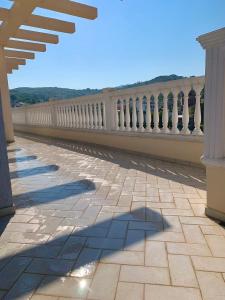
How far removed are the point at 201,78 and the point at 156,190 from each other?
1.97 metres

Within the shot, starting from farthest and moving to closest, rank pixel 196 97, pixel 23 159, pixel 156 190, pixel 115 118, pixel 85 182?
pixel 115 118 < pixel 23 159 < pixel 196 97 < pixel 85 182 < pixel 156 190

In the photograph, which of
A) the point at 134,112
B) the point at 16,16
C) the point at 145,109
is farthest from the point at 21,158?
the point at 16,16

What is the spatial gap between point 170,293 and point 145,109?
164 inches

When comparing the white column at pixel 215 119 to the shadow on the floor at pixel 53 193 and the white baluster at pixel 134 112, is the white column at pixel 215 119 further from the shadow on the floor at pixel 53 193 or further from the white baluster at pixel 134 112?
the white baluster at pixel 134 112

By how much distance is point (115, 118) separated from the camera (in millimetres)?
6270

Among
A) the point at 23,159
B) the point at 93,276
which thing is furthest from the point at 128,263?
the point at 23,159

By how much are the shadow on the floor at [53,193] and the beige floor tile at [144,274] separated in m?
1.61

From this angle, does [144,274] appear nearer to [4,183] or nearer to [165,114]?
[4,183]

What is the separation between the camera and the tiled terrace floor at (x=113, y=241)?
5.15 ft

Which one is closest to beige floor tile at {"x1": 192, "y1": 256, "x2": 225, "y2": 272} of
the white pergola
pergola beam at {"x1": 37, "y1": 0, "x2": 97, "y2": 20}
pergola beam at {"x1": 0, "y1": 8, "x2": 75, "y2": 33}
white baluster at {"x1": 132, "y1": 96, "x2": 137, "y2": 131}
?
the white pergola

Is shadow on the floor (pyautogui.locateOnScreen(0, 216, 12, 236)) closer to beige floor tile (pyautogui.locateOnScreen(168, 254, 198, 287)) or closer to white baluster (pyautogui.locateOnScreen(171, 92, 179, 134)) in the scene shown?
beige floor tile (pyautogui.locateOnScreen(168, 254, 198, 287))

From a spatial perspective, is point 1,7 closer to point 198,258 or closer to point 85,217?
point 85,217

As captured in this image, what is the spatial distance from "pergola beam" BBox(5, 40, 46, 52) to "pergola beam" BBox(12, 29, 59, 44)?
2.44 feet

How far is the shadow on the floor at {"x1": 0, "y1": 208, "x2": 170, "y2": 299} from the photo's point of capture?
1669mm
